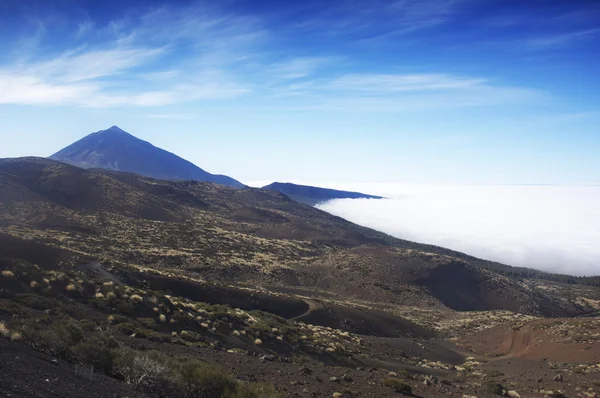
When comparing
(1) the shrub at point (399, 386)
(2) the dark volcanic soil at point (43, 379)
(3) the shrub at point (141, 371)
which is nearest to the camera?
(2) the dark volcanic soil at point (43, 379)

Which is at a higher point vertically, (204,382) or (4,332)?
(4,332)

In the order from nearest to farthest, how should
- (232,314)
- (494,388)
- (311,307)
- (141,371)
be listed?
(141,371)
(494,388)
(232,314)
(311,307)

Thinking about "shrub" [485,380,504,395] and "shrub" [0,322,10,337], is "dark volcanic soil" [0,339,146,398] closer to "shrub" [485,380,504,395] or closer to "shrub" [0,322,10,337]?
"shrub" [0,322,10,337]

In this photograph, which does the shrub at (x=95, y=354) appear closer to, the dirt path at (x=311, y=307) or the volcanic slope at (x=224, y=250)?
the dirt path at (x=311, y=307)

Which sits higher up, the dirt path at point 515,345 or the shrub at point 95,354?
the shrub at point 95,354

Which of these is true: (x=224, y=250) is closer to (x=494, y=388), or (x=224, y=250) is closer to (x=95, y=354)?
(x=494, y=388)

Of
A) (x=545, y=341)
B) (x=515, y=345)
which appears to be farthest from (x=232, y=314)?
(x=545, y=341)

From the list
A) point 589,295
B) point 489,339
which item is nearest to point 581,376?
point 489,339

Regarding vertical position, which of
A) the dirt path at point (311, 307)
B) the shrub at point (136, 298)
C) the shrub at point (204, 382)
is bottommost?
the dirt path at point (311, 307)

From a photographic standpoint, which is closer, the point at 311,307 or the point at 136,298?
the point at 136,298

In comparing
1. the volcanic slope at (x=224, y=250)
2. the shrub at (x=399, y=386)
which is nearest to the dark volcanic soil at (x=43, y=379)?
the shrub at (x=399, y=386)
